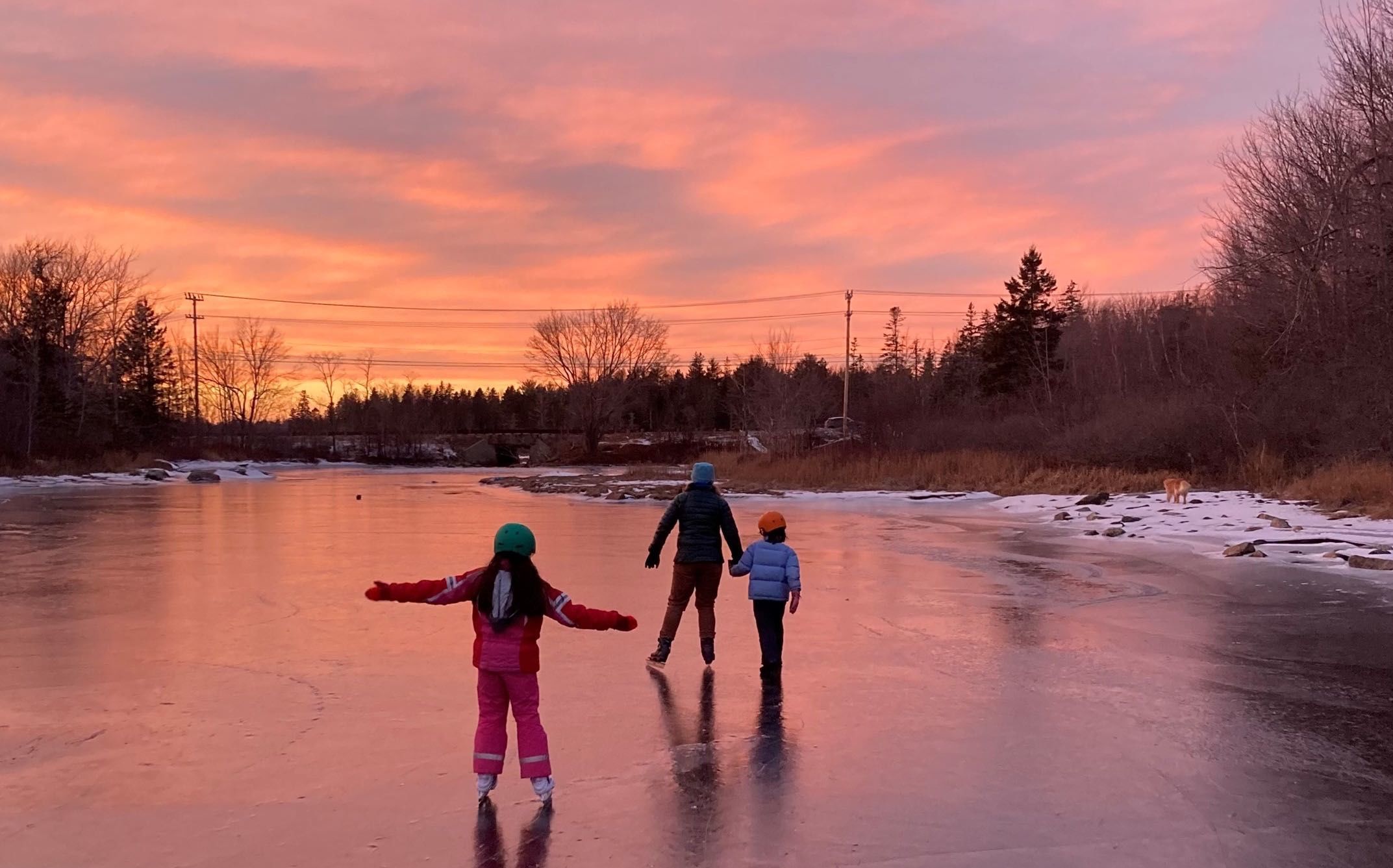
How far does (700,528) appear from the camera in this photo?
8531mm

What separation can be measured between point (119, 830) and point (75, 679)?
3669 millimetres

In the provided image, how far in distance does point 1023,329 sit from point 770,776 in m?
59.6

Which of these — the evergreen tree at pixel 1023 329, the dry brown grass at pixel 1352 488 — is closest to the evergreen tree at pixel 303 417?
the evergreen tree at pixel 1023 329

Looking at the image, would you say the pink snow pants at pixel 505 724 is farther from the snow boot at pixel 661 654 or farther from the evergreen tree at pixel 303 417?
the evergreen tree at pixel 303 417

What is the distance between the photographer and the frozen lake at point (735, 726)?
4617 millimetres

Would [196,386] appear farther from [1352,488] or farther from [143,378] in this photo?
[1352,488]

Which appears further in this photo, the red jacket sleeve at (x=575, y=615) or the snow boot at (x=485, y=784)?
the red jacket sleeve at (x=575, y=615)

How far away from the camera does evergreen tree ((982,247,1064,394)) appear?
2405 inches

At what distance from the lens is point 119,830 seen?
4.72 m

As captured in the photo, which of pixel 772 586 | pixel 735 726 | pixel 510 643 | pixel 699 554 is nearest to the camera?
pixel 510 643

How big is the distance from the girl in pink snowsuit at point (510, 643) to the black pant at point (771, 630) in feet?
9.10

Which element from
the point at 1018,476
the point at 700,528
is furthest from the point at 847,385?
the point at 700,528

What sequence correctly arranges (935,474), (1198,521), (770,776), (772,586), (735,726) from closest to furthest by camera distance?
1. (770,776)
2. (735,726)
3. (772,586)
4. (1198,521)
5. (935,474)

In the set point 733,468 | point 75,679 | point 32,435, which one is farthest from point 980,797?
point 32,435
